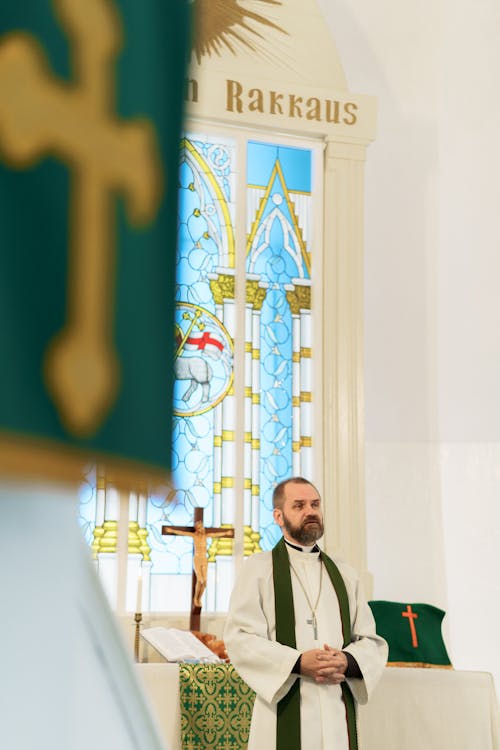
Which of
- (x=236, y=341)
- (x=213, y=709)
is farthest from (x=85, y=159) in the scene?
(x=236, y=341)

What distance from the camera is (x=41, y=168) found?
0.57 meters

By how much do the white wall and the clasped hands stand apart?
380 cm

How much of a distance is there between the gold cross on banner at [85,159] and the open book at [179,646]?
5329mm

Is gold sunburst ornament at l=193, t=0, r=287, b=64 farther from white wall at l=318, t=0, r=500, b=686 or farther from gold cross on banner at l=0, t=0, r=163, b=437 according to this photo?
gold cross on banner at l=0, t=0, r=163, b=437

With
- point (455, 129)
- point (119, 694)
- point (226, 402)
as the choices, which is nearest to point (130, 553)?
point (226, 402)

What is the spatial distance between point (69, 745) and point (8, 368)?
0.22 m

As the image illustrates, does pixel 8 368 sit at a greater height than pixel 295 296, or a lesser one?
lesser

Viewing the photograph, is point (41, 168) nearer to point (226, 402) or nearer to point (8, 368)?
point (8, 368)

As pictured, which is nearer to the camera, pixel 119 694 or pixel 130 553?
pixel 119 694

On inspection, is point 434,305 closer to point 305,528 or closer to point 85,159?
point 305,528

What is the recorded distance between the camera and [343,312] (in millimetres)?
8438

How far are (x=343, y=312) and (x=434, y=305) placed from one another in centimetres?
94

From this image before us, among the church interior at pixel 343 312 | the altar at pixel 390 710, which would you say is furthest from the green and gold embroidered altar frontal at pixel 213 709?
the church interior at pixel 343 312

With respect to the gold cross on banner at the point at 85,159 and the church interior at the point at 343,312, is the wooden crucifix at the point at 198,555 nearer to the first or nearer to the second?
the church interior at the point at 343,312
